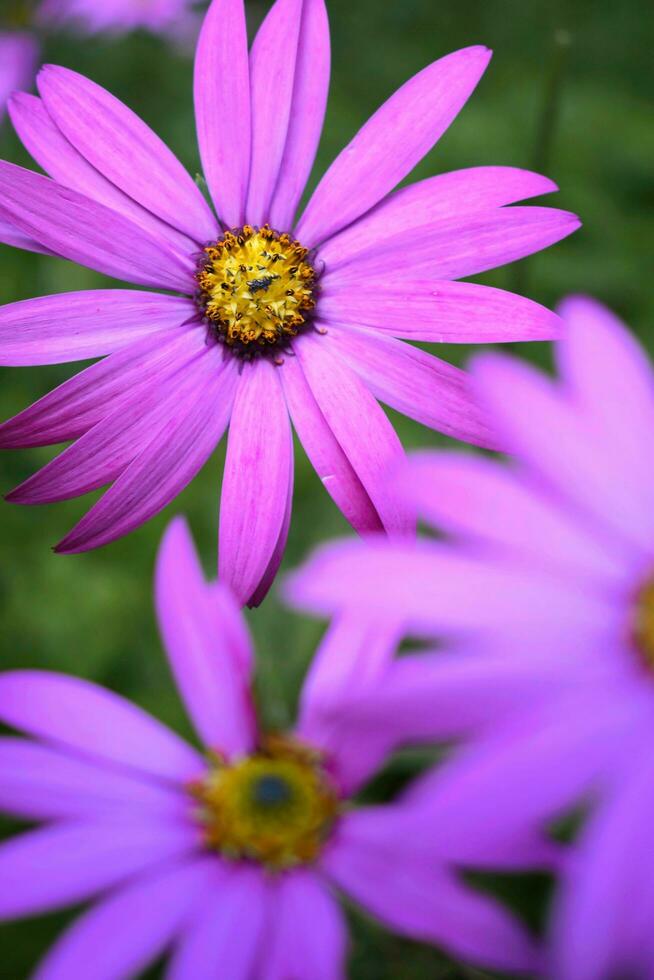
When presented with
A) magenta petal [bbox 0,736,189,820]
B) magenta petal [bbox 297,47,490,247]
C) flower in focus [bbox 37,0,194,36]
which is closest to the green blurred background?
flower in focus [bbox 37,0,194,36]

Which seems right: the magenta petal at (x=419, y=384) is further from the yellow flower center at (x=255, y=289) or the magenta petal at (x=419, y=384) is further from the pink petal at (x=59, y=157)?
the pink petal at (x=59, y=157)

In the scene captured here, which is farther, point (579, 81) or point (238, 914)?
point (579, 81)

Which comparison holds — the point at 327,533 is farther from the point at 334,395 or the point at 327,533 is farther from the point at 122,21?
the point at 122,21

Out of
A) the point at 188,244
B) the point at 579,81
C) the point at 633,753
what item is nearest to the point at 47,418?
the point at 188,244

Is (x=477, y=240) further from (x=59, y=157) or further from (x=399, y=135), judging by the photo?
(x=59, y=157)

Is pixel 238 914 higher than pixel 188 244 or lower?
lower

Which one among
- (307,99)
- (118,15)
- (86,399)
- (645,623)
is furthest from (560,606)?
(118,15)

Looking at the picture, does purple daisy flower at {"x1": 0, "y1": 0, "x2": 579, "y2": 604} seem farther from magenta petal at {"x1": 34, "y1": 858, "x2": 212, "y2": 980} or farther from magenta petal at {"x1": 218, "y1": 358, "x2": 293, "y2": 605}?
magenta petal at {"x1": 34, "y1": 858, "x2": 212, "y2": 980}
